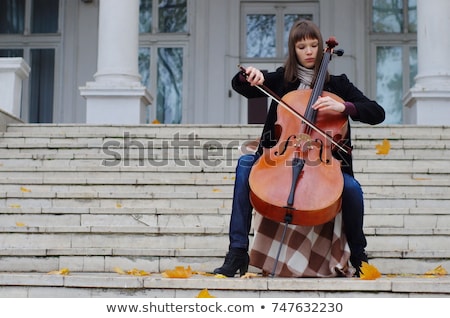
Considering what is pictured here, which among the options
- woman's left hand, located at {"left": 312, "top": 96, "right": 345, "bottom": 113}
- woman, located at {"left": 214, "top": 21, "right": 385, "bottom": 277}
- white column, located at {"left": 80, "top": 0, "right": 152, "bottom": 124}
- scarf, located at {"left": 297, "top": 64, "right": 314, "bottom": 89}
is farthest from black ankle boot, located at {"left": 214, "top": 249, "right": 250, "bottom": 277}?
white column, located at {"left": 80, "top": 0, "right": 152, "bottom": 124}

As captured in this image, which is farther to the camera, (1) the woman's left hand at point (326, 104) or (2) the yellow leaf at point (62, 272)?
(2) the yellow leaf at point (62, 272)

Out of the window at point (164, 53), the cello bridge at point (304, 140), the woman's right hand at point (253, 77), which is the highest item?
the window at point (164, 53)

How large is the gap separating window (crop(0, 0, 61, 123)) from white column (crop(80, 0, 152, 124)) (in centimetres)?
360

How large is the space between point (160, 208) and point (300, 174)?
72.2 inches

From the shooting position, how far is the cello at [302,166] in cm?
358

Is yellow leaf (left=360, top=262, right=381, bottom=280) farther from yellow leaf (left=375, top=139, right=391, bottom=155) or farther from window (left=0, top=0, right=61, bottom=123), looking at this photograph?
window (left=0, top=0, right=61, bottom=123)

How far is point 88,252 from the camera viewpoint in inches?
176

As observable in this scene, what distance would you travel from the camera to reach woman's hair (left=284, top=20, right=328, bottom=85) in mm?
4027

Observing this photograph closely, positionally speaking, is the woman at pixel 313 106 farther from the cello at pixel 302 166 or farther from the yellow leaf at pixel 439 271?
the yellow leaf at pixel 439 271

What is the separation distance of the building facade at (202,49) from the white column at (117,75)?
267 centimetres

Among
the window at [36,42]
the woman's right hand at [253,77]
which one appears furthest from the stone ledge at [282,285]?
the window at [36,42]

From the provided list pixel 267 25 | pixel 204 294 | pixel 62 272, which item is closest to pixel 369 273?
pixel 204 294

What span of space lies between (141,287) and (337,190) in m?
0.93
